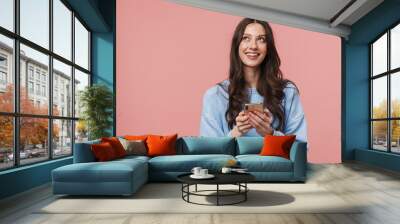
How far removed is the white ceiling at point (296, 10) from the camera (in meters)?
7.62

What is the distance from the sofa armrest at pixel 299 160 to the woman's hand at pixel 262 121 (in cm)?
168

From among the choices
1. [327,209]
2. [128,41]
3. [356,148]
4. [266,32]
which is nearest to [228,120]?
[266,32]

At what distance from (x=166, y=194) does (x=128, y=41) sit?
4515 mm

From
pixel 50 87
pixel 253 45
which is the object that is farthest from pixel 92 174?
pixel 253 45

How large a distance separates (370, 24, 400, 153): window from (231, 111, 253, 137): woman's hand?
297cm

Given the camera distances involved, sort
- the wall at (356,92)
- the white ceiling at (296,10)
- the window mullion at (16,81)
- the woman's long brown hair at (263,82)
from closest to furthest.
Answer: the window mullion at (16,81)
the white ceiling at (296,10)
the woman's long brown hair at (263,82)
the wall at (356,92)

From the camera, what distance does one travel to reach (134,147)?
21.6ft

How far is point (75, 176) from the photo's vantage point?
4828 mm

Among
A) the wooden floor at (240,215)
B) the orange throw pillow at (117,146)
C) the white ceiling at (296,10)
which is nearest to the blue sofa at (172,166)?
the orange throw pillow at (117,146)

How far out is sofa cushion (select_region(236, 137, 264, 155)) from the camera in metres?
6.82

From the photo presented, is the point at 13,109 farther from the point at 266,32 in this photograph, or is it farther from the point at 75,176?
the point at 266,32

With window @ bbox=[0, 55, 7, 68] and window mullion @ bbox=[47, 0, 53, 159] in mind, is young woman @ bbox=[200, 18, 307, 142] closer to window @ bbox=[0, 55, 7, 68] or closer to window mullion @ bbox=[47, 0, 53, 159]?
window mullion @ bbox=[47, 0, 53, 159]

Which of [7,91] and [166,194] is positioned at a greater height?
[7,91]

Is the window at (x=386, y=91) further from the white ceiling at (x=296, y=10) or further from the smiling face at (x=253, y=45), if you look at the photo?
the smiling face at (x=253, y=45)
